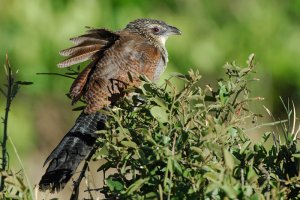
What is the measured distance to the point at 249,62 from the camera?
2682mm

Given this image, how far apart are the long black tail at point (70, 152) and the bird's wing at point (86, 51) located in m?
0.22

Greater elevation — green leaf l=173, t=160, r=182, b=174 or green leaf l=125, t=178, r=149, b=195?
green leaf l=173, t=160, r=182, b=174

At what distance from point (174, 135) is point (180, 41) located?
15.2ft

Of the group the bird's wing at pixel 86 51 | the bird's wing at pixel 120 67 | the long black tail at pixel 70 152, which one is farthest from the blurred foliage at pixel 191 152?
the bird's wing at pixel 86 51

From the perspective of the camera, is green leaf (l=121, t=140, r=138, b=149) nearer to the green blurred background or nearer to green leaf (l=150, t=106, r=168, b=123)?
green leaf (l=150, t=106, r=168, b=123)

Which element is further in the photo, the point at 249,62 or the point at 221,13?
the point at 221,13

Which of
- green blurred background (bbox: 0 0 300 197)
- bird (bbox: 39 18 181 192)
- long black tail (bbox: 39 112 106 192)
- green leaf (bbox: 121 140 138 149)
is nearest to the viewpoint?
green leaf (bbox: 121 140 138 149)

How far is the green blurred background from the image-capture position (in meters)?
6.69

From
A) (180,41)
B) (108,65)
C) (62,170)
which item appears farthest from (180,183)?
(180,41)

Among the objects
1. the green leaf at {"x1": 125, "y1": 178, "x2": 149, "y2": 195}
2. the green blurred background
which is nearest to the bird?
the green leaf at {"x1": 125, "y1": 178, "x2": 149, "y2": 195}

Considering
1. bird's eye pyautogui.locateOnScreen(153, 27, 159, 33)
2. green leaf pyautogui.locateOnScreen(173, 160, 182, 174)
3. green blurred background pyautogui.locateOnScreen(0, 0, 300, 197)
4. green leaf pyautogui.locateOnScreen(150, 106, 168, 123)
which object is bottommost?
green leaf pyautogui.locateOnScreen(173, 160, 182, 174)

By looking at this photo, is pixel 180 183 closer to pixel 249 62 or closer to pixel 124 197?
pixel 124 197

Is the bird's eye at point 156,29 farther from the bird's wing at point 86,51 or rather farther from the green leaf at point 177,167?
the green leaf at point 177,167

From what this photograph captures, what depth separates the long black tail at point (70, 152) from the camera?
117 inches
